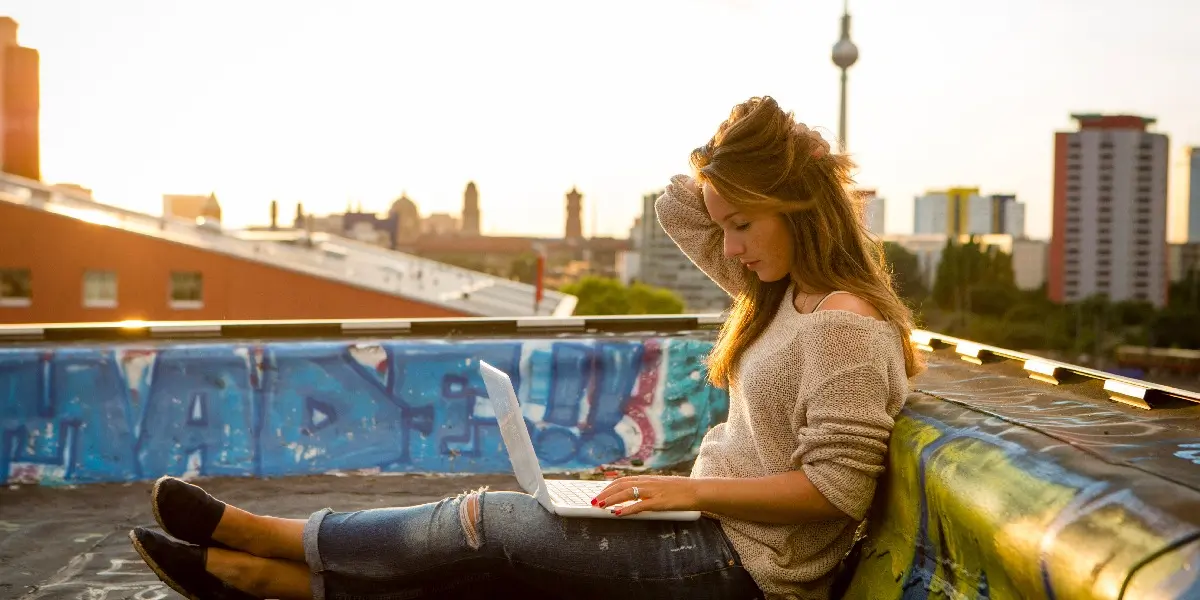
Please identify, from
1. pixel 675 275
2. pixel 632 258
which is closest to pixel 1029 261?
pixel 632 258

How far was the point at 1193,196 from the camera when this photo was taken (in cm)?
13950

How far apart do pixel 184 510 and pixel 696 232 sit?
1718 mm

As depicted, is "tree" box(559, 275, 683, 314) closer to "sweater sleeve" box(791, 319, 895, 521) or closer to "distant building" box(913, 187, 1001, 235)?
"distant building" box(913, 187, 1001, 235)

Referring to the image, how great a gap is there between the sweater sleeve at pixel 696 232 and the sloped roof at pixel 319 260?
3422 centimetres

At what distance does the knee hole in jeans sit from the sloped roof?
115 feet

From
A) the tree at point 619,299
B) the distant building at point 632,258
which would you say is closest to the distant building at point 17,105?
the tree at point 619,299

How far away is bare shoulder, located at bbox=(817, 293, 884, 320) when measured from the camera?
101 inches

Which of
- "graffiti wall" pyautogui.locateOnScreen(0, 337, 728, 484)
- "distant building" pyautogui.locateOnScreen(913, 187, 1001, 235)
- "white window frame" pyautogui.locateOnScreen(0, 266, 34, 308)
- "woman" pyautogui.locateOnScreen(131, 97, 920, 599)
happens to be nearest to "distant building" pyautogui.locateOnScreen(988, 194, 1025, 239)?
"distant building" pyautogui.locateOnScreen(913, 187, 1001, 235)

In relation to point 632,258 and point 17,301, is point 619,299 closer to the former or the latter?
point 17,301

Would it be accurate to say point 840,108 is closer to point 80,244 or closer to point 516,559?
point 516,559

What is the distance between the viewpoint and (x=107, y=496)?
6.23 metres

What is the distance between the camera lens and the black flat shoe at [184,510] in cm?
294

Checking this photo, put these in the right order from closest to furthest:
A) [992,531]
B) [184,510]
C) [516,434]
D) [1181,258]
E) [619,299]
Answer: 1. [992,531]
2. [516,434]
3. [184,510]
4. [619,299]
5. [1181,258]

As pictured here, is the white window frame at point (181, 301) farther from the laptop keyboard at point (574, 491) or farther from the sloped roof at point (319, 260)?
the laptop keyboard at point (574, 491)
